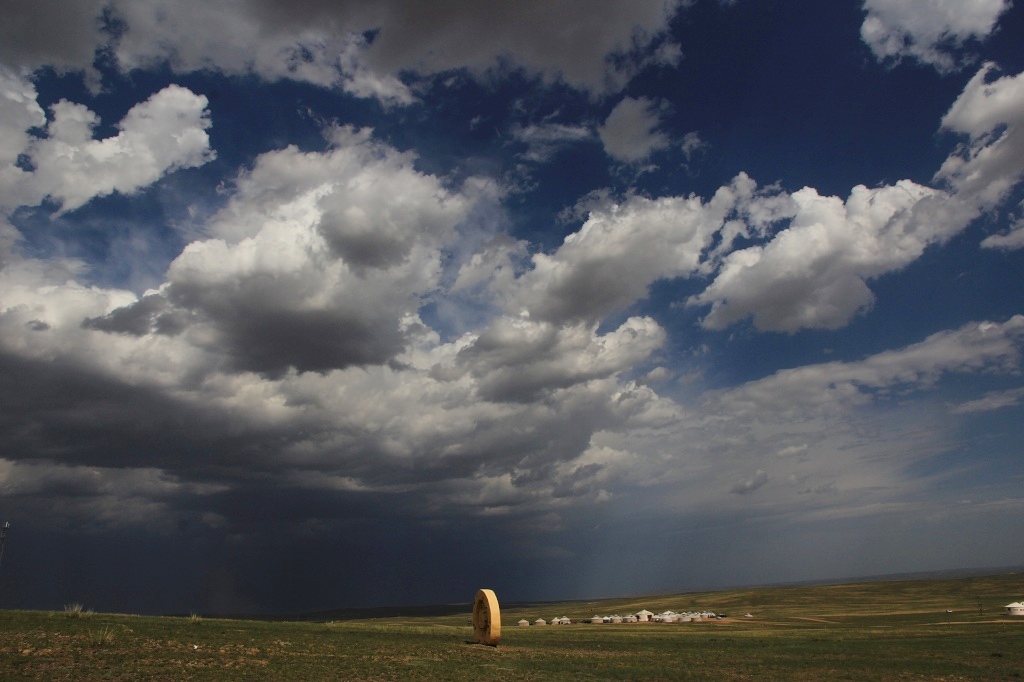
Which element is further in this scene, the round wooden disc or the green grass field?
the round wooden disc

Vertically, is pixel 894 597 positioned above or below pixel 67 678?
below

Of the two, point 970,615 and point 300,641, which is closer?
Result: point 300,641

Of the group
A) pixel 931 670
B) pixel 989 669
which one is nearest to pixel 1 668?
pixel 931 670

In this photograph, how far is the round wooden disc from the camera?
42.2m

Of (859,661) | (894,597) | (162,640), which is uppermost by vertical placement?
(162,640)

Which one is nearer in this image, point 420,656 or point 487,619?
point 420,656

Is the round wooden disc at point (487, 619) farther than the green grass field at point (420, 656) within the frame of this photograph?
Yes

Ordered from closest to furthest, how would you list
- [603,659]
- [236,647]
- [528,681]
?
[528,681]
[236,647]
[603,659]

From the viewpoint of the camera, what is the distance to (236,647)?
31156 millimetres

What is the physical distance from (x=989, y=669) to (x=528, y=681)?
28.7m

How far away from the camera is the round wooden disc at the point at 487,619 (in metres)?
42.2

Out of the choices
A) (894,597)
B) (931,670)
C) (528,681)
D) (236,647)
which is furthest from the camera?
(894,597)

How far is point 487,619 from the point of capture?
140ft

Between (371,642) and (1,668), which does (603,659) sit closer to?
(371,642)
